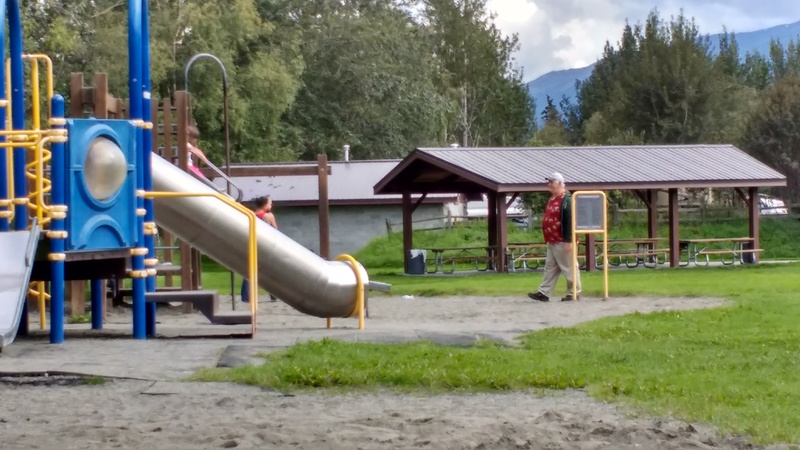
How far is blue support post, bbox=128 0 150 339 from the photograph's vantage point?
39.2 ft

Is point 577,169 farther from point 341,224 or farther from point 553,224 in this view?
point 341,224

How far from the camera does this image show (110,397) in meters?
8.01

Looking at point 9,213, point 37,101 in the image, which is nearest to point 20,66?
point 37,101

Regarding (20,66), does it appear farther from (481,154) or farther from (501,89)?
(501,89)

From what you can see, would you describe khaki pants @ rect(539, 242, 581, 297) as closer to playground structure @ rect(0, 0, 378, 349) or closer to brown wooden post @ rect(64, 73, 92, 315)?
playground structure @ rect(0, 0, 378, 349)

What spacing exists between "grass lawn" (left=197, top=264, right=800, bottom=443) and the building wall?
29.7m

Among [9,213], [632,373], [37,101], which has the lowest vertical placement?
[632,373]

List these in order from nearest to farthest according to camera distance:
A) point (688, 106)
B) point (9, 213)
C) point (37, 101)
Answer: point (9, 213), point (37, 101), point (688, 106)

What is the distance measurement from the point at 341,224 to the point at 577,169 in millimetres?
14114

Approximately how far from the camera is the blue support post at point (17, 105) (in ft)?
40.3

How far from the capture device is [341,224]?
143 feet

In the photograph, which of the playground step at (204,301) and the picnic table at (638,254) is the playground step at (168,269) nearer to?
the playground step at (204,301)

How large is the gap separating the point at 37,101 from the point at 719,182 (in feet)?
73.4

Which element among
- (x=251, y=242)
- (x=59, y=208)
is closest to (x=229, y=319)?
(x=251, y=242)
